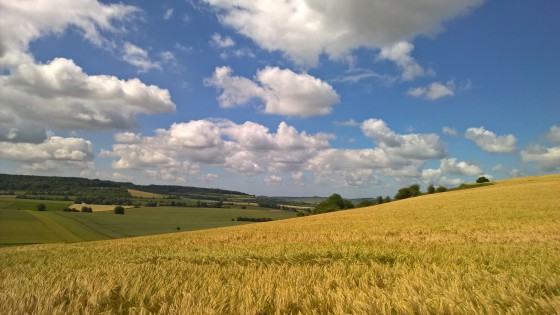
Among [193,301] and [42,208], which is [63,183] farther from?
[193,301]

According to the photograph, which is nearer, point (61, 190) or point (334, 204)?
point (334, 204)

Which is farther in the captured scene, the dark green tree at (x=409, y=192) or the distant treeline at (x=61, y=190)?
the distant treeline at (x=61, y=190)

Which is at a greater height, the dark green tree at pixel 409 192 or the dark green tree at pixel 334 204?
the dark green tree at pixel 409 192

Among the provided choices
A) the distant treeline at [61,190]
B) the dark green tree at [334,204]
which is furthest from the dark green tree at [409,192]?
the distant treeline at [61,190]

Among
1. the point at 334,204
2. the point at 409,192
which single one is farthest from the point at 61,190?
the point at 409,192

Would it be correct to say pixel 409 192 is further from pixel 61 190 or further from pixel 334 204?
pixel 61 190

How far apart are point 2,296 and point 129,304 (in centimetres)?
159

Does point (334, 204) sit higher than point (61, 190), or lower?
higher

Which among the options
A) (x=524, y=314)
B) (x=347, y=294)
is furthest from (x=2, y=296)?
(x=524, y=314)

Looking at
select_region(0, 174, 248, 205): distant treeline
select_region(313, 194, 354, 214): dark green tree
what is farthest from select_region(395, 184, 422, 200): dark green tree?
select_region(0, 174, 248, 205): distant treeline

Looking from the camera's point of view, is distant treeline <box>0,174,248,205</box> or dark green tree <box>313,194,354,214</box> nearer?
dark green tree <box>313,194,354,214</box>

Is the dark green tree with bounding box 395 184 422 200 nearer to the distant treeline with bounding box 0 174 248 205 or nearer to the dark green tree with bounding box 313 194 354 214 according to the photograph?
the dark green tree with bounding box 313 194 354 214

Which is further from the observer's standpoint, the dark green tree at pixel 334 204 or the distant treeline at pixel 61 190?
the distant treeline at pixel 61 190

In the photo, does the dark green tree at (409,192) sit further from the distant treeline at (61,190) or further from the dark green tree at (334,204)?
the distant treeline at (61,190)
